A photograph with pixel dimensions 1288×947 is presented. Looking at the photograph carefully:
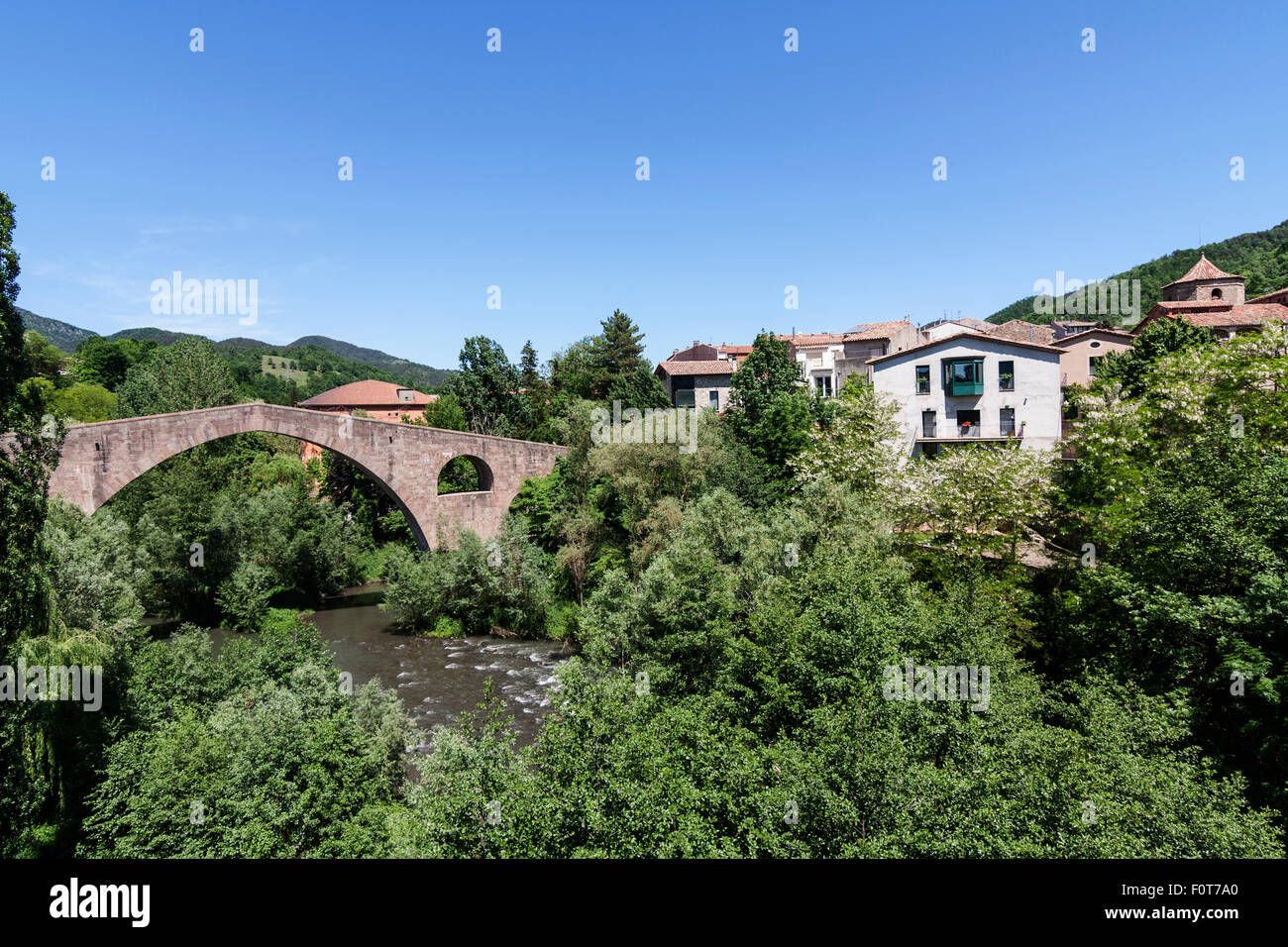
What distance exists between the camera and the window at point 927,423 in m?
30.5

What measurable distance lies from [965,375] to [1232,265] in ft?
225

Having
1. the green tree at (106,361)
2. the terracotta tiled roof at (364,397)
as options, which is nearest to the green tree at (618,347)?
the terracotta tiled roof at (364,397)

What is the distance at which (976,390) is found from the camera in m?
29.6

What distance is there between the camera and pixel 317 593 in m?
35.4

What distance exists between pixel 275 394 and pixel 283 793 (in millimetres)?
119099

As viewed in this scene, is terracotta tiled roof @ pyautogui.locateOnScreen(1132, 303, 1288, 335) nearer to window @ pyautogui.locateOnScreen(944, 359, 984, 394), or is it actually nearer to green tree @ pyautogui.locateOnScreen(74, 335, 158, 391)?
window @ pyautogui.locateOnScreen(944, 359, 984, 394)

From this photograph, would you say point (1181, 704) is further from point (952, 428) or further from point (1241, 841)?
point (952, 428)

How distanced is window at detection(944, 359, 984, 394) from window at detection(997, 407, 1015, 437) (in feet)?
4.10

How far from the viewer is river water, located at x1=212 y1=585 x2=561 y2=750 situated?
70.5 ft

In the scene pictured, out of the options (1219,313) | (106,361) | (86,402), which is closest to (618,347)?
(1219,313)

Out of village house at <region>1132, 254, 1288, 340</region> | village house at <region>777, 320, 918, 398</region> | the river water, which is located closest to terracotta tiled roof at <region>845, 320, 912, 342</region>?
village house at <region>777, 320, 918, 398</region>

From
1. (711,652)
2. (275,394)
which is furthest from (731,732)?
(275,394)

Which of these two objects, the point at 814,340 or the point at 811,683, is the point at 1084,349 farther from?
the point at 811,683

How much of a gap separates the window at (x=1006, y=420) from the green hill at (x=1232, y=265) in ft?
125
